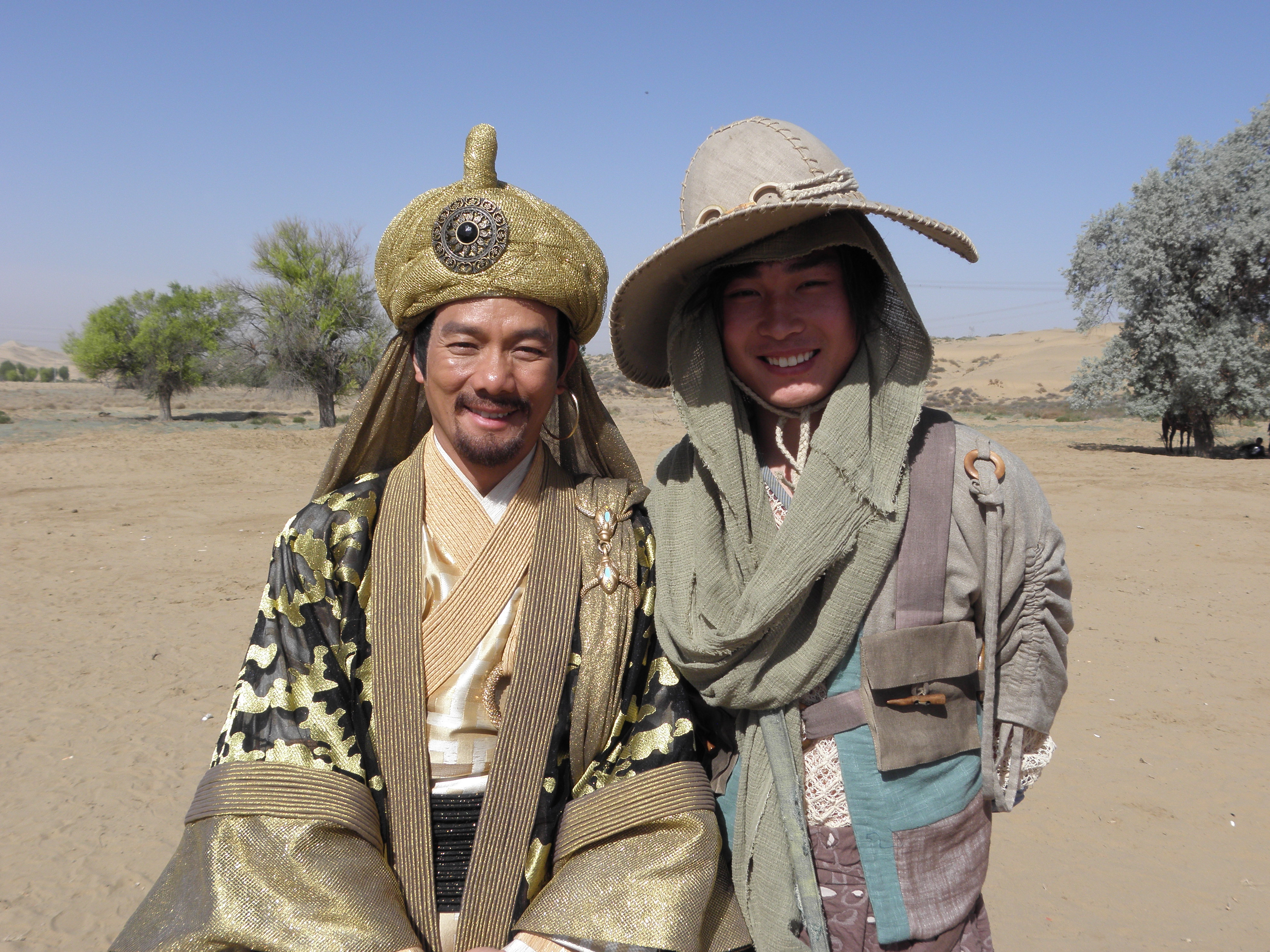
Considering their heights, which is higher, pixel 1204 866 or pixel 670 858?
pixel 670 858

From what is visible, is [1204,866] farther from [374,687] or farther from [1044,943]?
[374,687]

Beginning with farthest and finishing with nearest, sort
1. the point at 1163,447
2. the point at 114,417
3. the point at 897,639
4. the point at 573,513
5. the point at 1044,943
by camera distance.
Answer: the point at 114,417 → the point at 1163,447 → the point at 1044,943 → the point at 573,513 → the point at 897,639

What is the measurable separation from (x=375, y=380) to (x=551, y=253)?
1.67ft

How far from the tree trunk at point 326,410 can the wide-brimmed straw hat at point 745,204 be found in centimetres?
2290

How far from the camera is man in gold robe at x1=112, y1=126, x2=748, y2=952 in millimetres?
1626

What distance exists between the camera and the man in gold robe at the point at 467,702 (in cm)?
163

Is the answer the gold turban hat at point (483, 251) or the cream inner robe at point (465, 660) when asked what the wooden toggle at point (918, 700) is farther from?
the gold turban hat at point (483, 251)

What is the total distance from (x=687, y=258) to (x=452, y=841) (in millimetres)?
1298

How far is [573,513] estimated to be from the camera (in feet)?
6.48

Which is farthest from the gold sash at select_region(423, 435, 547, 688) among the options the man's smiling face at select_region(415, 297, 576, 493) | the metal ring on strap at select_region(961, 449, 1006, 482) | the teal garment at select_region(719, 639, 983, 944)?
the metal ring on strap at select_region(961, 449, 1006, 482)

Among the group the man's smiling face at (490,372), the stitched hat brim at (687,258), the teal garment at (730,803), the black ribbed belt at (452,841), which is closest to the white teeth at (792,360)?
the stitched hat brim at (687,258)

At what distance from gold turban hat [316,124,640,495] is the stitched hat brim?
0.09 metres

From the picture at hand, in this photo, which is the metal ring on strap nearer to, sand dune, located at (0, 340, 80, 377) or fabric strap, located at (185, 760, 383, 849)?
fabric strap, located at (185, 760, 383, 849)

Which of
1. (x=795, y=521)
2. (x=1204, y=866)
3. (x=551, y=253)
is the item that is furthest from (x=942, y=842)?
(x=1204, y=866)
